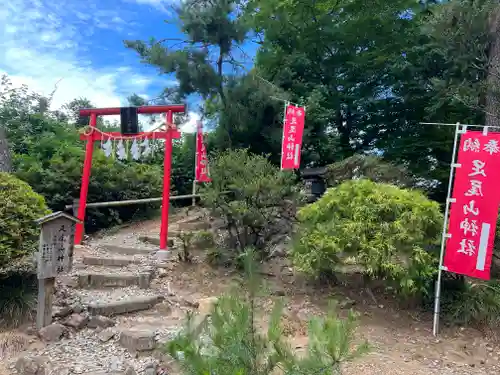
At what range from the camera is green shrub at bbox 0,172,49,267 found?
410cm

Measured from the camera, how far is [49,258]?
391cm

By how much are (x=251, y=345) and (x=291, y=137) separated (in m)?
5.83

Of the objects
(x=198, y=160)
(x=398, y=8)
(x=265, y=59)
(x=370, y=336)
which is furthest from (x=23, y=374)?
(x=398, y=8)

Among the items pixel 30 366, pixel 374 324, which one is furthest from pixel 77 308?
pixel 374 324

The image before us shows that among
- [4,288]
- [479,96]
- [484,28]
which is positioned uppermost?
[484,28]

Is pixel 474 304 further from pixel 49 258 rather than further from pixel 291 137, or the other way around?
pixel 49 258

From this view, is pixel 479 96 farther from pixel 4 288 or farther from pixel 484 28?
pixel 4 288

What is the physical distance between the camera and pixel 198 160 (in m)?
A: 9.45

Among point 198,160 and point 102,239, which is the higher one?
point 198,160

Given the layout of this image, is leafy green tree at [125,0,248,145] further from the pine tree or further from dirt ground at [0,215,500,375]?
the pine tree

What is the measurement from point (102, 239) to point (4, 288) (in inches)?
128

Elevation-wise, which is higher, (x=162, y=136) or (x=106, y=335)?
(x=162, y=136)

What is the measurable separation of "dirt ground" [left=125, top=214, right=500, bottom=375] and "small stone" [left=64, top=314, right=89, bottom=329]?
4.05ft

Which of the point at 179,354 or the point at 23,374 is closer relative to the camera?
the point at 179,354
